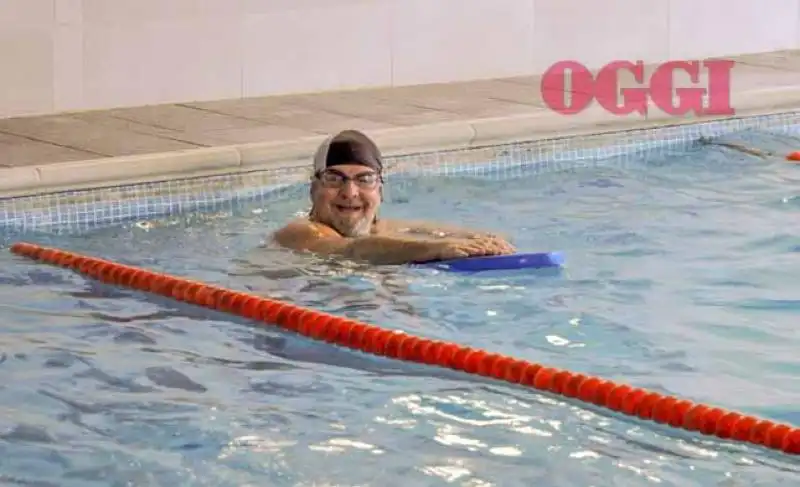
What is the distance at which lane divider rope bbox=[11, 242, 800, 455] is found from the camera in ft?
12.8

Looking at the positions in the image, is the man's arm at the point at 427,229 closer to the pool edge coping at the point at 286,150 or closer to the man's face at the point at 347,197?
the man's face at the point at 347,197

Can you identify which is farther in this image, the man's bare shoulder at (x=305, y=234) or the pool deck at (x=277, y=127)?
the pool deck at (x=277, y=127)

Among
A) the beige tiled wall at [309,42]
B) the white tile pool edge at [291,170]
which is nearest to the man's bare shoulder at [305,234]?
the white tile pool edge at [291,170]

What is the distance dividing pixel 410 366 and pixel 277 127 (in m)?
3.65

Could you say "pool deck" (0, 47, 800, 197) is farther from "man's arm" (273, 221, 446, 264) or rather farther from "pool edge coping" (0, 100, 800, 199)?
"man's arm" (273, 221, 446, 264)

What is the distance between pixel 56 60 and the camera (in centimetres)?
853

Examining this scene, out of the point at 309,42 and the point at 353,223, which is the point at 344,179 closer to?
the point at 353,223

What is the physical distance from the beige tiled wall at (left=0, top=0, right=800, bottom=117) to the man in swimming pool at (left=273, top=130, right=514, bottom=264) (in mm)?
3076

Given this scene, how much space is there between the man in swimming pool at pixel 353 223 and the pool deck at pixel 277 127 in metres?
1.30

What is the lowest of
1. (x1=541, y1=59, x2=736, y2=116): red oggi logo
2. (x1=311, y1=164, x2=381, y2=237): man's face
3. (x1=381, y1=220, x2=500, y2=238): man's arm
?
(x1=381, y1=220, x2=500, y2=238): man's arm

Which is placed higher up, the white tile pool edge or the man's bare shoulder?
the white tile pool edge

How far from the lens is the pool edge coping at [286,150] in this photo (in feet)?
22.0

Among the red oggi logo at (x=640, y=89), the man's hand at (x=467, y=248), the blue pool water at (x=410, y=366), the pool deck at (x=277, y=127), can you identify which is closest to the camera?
the blue pool water at (x=410, y=366)

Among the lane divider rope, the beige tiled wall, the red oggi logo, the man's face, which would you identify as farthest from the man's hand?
the beige tiled wall
